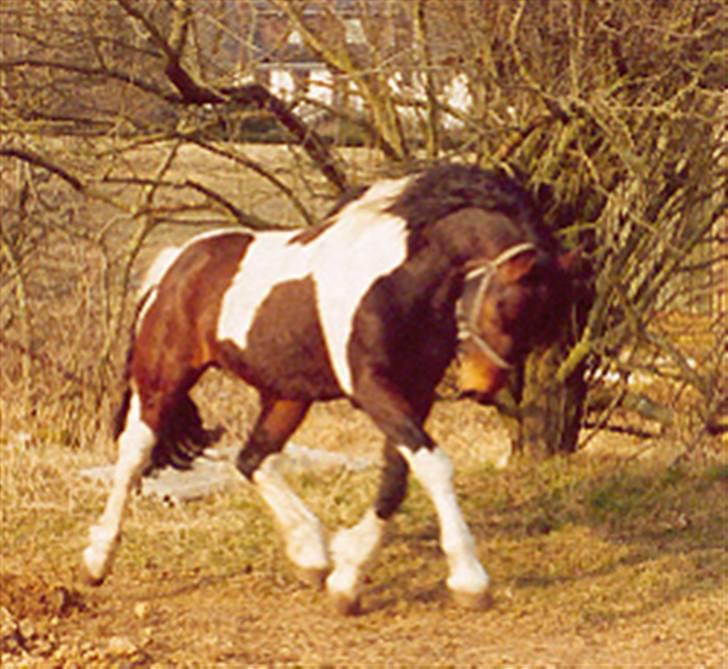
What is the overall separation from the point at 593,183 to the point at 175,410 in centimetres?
336

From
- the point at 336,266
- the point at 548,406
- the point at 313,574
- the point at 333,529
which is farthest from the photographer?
the point at 548,406

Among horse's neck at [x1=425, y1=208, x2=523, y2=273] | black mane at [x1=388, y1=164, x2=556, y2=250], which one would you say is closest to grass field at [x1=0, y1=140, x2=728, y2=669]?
horse's neck at [x1=425, y1=208, x2=523, y2=273]

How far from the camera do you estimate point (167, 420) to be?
597 centimetres

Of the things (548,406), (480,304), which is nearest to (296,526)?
(480,304)

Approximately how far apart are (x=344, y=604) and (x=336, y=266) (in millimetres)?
1235

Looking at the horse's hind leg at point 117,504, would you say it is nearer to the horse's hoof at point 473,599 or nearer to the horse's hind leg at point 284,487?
the horse's hind leg at point 284,487

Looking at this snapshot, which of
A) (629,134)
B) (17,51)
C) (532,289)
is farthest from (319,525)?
(17,51)

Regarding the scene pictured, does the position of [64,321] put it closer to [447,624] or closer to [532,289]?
[447,624]

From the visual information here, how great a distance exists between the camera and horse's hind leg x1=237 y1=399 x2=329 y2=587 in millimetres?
5785

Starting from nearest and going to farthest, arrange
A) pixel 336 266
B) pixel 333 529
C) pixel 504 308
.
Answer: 1. pixel 504 308
2. pixel 336 266
3. pixel 333 529

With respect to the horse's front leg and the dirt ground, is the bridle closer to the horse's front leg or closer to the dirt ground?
the horse's front leg

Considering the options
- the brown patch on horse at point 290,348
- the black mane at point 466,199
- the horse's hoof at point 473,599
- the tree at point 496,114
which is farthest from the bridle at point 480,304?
the tree at point 496,114

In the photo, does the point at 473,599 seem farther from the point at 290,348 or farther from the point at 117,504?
the point at 117,504

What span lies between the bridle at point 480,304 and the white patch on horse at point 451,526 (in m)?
0.40
